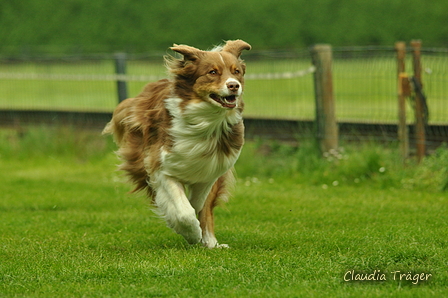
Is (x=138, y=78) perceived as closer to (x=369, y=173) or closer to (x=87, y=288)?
(x=369, y=173)

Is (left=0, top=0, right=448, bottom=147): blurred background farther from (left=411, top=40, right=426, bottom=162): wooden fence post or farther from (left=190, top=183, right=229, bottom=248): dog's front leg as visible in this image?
(left=190, top=183, right=229, bottom=248): dog's front leg

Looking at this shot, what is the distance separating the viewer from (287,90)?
1200 centimetres

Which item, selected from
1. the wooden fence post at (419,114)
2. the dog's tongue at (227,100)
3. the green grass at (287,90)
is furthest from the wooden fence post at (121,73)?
the dog's tongue at (227,100)

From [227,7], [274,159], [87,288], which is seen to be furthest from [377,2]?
[87,288]

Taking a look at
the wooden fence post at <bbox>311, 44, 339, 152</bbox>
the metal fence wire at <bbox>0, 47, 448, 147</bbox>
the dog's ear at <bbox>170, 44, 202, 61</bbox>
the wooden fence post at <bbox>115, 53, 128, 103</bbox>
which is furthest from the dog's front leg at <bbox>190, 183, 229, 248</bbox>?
the wooden fence post at <bbox>115, 53, 128, 103</bbox>

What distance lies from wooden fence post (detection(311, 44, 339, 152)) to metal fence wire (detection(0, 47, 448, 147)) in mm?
140

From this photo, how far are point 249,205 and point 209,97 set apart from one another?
2.90 metres

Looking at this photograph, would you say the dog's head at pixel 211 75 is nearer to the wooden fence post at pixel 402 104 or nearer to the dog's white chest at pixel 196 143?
the dog's white chest at pixel 196 143

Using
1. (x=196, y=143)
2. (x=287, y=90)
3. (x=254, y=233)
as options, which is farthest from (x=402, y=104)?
(x=196, y=143)

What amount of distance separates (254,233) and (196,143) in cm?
124

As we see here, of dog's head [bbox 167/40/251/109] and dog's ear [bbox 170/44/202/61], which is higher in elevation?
dog's ear [bbox 170/44/202/61]

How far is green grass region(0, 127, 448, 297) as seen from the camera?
4.63 meters

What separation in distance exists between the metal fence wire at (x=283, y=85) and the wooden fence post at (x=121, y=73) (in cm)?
9

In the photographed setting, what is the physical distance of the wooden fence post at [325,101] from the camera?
10.0 meters
